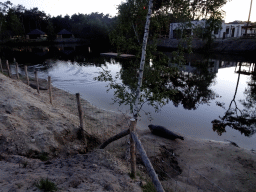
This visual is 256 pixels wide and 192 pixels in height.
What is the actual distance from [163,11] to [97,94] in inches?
480

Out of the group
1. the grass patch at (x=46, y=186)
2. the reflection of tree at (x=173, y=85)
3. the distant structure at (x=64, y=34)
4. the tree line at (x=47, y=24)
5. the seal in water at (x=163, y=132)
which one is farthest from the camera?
the distant structure at (x=64, y=34)

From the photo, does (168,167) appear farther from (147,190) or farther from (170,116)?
(170,116)

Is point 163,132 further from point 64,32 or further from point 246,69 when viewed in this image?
point 64,32

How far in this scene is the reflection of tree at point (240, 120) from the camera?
37.3 ft

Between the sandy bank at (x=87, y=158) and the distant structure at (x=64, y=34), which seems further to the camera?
the distant structure at (x=64, y=34)

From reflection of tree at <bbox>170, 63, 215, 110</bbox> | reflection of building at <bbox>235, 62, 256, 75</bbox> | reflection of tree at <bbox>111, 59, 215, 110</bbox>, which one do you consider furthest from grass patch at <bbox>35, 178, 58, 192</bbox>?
reflection of building at <bbox>235, 62, 256, 75</bbox>

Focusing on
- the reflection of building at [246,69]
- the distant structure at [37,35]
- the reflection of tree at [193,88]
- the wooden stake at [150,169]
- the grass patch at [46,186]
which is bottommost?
the reflection of tree at [193,88]

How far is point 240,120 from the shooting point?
12773 millimetres

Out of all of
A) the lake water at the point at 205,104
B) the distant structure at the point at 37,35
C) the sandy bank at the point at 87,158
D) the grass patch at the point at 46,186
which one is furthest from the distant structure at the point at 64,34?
the grass patch at the point at 46,186

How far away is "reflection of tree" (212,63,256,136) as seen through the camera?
11.4 meters

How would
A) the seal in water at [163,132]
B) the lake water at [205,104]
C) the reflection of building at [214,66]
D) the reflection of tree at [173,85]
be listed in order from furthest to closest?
the reflection of building at [214,66] < the lake water at [205,104] < the seal in water at [163,132] < the reflection of tree at [173,85]

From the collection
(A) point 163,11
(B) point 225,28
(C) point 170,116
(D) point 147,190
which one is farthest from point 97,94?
(B) point 225,28

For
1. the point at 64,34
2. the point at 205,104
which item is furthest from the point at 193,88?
the point at 64,34

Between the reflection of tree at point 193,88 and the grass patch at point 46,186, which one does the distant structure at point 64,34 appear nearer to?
the reflection of tree at point 193,88
